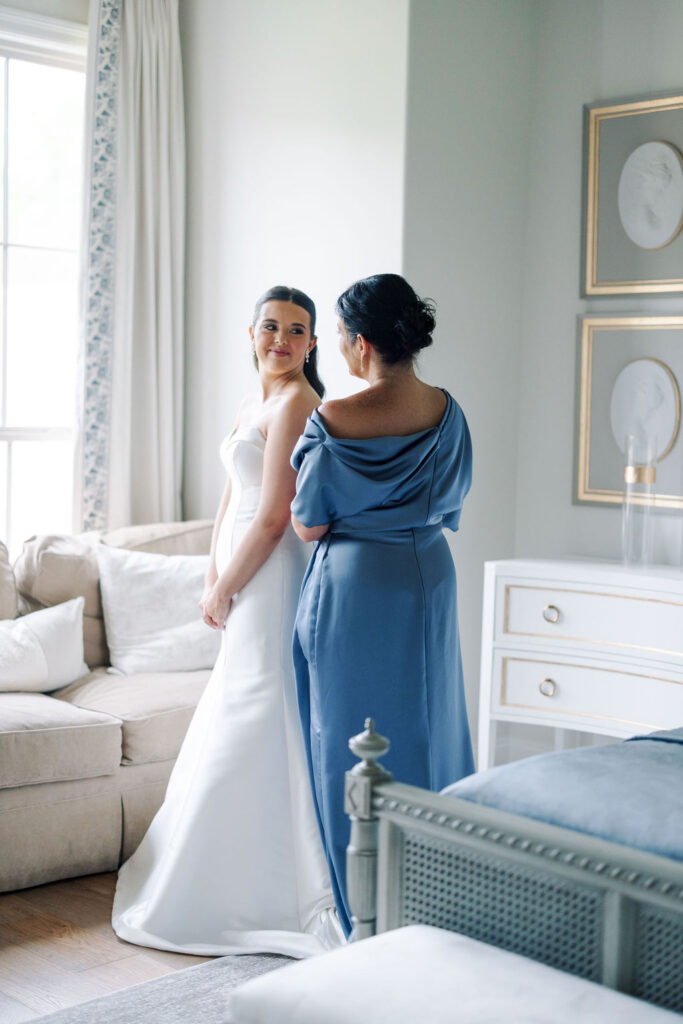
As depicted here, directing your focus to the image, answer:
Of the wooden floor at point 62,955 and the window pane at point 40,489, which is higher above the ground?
the window pane at point 40,489

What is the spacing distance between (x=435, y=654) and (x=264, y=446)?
26.7 inches

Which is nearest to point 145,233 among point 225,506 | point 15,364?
point 15,364

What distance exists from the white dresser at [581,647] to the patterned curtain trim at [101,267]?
1499mm

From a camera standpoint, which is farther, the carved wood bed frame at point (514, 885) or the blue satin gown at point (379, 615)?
the blue satin gown at point (379, 615)

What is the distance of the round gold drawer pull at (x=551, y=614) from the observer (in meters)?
3.43

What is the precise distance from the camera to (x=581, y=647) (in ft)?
11.1

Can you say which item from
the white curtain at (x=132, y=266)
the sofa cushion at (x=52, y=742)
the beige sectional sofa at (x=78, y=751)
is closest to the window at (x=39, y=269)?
the white curtain at (x=132, y=266)

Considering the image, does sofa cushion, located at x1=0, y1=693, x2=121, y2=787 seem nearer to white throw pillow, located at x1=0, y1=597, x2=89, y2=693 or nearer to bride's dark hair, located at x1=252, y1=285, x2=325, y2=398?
white throw pillow, located at x1=0, y1=597, x2=89, y2=693

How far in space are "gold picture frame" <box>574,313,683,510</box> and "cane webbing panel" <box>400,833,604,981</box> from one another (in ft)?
7.21

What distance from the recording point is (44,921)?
2.84 meters

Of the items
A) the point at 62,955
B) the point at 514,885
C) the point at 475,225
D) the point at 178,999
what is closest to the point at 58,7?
the point at 475,225

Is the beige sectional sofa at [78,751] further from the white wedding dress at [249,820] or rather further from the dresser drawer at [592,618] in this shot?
the dresser drawer at [592,618]

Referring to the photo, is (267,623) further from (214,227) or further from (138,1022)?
(214,227)

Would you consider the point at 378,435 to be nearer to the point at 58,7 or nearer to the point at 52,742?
the point at 52,742
